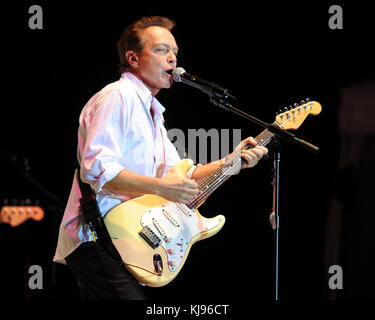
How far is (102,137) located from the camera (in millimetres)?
2051

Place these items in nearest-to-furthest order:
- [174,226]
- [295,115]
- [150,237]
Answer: [150,237]
[174,226]
[295,115]

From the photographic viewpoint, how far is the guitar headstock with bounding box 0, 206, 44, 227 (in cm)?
468

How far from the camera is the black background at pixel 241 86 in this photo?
3.68m

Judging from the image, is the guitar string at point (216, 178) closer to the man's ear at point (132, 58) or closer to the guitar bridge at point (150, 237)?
the guitar bridge at point (150, 237)

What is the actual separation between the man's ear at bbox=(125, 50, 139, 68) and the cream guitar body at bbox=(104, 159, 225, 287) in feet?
2.10

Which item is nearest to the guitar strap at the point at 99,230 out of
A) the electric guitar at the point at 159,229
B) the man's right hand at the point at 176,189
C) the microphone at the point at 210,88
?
the electric guitar at the point at 159,229

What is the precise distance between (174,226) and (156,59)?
3.03ft

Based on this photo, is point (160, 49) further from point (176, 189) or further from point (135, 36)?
point (176, 189)

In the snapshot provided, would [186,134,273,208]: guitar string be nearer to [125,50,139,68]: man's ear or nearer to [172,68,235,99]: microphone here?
[172,68,235,99]: microphone

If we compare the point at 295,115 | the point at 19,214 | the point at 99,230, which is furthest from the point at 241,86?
the point at 19,214

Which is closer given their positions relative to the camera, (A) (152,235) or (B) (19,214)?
(A) (152,235)

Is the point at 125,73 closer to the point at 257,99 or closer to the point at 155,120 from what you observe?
the point at 155,120

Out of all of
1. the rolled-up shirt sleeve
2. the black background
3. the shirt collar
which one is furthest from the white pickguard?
the black background

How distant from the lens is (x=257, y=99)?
12.5 ft
